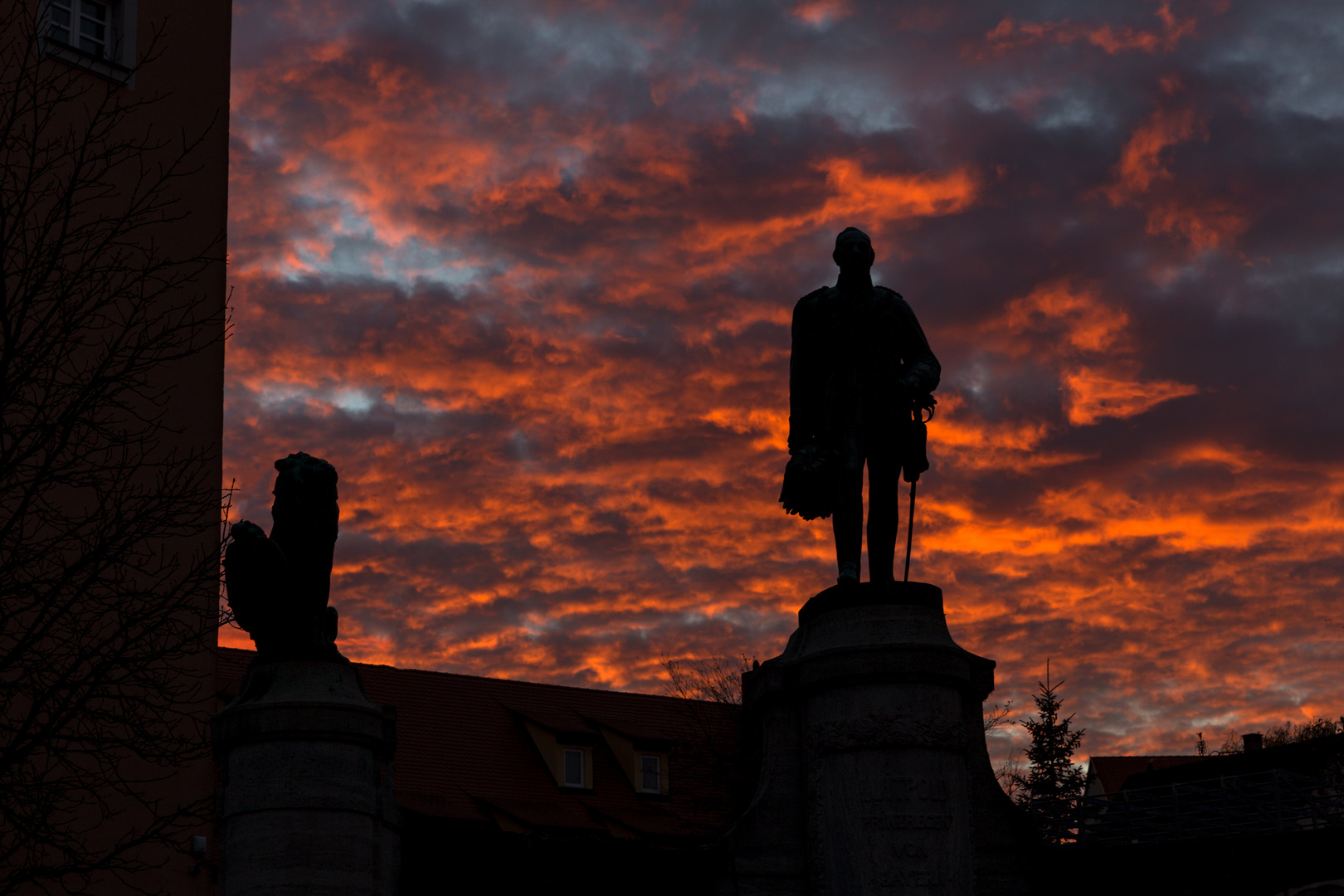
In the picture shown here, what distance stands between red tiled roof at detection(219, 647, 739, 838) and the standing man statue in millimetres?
28330

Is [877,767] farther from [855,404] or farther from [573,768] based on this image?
[573,768]

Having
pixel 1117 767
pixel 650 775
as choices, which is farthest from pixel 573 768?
pixel 1117 767

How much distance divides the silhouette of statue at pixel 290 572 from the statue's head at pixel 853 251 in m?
3.59

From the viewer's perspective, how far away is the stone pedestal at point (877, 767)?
866 cm

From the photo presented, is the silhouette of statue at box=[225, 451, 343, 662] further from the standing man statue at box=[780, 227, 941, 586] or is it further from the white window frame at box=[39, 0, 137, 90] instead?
the white window frame at box=[39, 0, 137, 90]

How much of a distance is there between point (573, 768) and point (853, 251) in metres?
33.7

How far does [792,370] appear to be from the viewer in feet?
33.0

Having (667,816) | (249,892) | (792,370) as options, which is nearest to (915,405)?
(792,370)

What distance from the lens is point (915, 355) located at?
32.8 feet

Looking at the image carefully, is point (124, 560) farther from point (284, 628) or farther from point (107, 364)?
point (284, 628)

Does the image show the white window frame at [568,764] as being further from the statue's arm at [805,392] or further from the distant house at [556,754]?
the statue's arm at [805,392]

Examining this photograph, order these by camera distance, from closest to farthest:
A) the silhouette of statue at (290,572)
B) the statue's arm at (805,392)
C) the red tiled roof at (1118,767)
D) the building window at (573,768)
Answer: the silhouette of statue at (290,572) → the statue's arm at (805,392) → the building window at (573,768) → the red tiled roof at (1118,767)

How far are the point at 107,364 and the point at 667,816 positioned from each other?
31151 millimetres

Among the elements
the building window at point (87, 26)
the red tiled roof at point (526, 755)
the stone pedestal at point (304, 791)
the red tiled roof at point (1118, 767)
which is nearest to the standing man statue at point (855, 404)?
the stone pedestal at point (304, 791)
